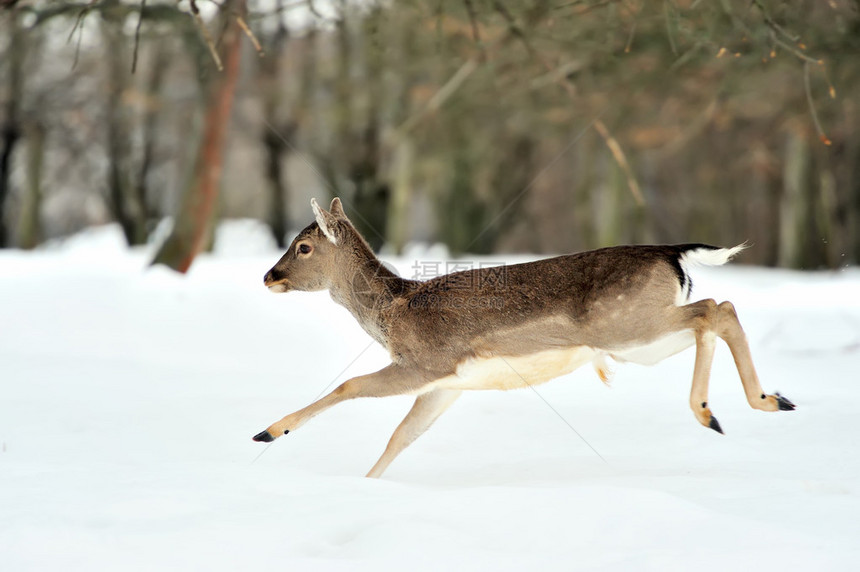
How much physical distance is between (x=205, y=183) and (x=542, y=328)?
8.45 m

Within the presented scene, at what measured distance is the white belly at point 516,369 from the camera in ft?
17.4

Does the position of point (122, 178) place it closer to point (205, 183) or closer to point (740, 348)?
point (205, 183)

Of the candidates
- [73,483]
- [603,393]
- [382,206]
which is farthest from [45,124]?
[73,483]

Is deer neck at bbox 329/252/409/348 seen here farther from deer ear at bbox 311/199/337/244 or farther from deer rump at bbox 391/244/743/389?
deer rump at bbox 391/244/743/389

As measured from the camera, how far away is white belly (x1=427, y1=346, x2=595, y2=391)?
529cm

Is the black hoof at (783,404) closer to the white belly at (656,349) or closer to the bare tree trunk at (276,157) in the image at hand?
the white belly at (656,349)

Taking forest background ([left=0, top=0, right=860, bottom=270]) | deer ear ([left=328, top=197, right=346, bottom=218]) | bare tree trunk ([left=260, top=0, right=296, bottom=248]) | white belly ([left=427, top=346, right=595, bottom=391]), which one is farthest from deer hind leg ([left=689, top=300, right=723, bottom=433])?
bare tree trunk ([left=260, top=0, right=296, bottom=248])

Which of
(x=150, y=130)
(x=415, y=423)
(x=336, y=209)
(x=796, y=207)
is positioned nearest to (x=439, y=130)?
(x=796, y=207)

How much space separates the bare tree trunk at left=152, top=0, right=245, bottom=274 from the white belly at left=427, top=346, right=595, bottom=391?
7.71 metres

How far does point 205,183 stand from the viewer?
41.7 ft

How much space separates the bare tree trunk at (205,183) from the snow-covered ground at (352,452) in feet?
1.55

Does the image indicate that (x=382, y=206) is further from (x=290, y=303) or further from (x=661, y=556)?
(x=661, y=556)

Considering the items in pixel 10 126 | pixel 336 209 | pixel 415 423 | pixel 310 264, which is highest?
pixel 336 209

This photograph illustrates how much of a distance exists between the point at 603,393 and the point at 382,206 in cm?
2039
